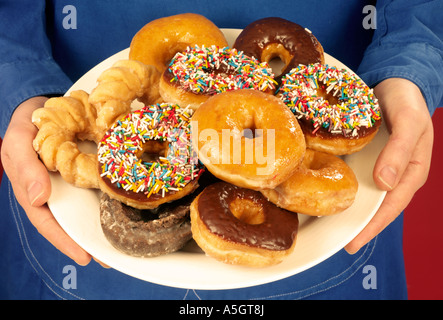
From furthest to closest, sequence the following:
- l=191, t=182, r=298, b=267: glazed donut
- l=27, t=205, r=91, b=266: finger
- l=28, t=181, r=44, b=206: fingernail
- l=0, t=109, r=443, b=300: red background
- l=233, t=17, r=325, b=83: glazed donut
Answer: l=0, t=109, r=443, b=300: red background < l=233, t=17, r=325, b=83: glazed donut < l=27, t=205, r=91, b=266: finger < l=28, t=181, r=44, b=206: fingernail < l=191, t=182, r=298, b=267: glazed donut

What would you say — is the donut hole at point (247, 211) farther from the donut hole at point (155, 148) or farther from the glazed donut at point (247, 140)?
the donut hole at point (155, 148)

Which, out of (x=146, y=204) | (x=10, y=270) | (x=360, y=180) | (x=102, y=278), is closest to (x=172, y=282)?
(x=146, y=204)

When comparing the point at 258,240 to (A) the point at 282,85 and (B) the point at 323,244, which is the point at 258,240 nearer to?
(B) the point at 323,244

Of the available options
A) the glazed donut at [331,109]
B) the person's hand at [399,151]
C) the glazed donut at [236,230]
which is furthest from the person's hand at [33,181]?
the person's hand at [399,151]

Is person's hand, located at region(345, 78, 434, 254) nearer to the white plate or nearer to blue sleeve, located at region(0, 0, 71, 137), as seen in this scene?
the white plate

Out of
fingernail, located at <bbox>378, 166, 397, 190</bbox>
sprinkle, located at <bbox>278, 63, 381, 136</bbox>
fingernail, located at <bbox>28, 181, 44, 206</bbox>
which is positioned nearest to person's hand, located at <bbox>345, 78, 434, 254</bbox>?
fingernail, located at <bbox>378, 166, 397, 190</bbox>

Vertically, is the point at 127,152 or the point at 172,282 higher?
the point at 127,152
